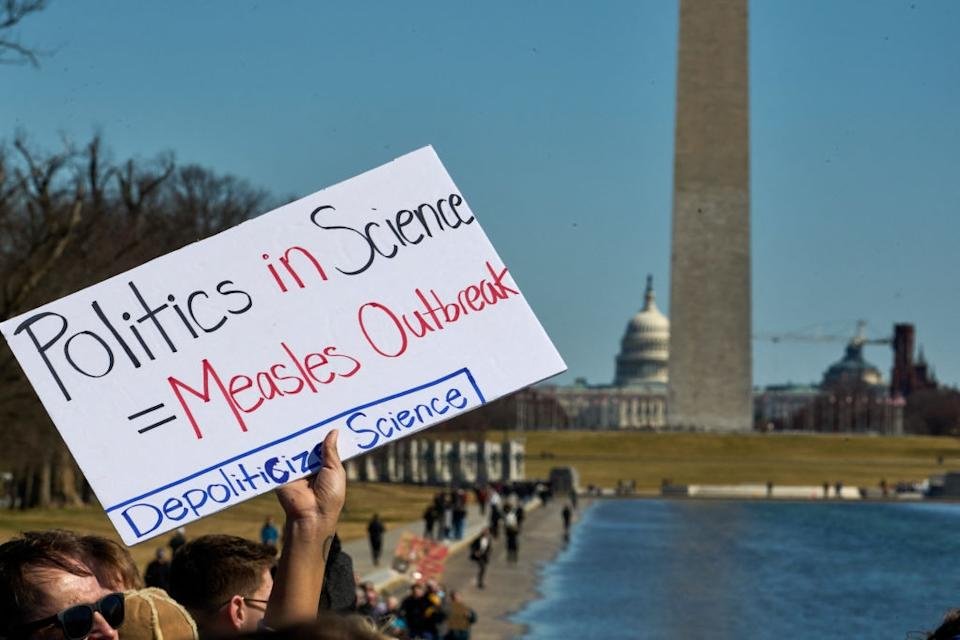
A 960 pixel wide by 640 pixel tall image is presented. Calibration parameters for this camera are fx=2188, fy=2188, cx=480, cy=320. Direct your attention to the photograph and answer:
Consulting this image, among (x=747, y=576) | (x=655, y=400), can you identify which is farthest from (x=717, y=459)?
(x=655, y=400)

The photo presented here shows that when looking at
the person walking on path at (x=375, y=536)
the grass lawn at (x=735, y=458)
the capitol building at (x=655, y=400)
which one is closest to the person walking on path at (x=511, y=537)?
the person walking on path at (x=375, y=536)

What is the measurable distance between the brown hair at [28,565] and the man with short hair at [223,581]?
331mm

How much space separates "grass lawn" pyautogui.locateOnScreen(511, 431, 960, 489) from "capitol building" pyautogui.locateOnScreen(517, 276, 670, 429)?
48.7 meters

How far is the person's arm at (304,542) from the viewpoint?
11.3 ft

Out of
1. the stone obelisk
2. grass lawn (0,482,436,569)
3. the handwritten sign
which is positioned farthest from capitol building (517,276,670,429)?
the handwritten sign

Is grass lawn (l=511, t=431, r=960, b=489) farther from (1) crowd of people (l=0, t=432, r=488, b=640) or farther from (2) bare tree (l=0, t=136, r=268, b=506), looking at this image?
(1) crowd of people (l=0, t=432, r=488, b=640)

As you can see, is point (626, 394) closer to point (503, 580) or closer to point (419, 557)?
point (503, 580)

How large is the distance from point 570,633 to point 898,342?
564 feet

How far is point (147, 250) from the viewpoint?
148 feet

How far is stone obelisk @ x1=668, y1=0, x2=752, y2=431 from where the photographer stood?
7556 centimetres

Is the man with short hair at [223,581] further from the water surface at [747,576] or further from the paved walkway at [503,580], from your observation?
the water surface at [747,576]

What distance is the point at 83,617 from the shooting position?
3.18 meters

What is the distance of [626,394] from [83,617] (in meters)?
177

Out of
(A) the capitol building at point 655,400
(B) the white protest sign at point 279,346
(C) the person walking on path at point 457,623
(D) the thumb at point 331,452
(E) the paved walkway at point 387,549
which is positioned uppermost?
(A) the capitol building at point 655,400
